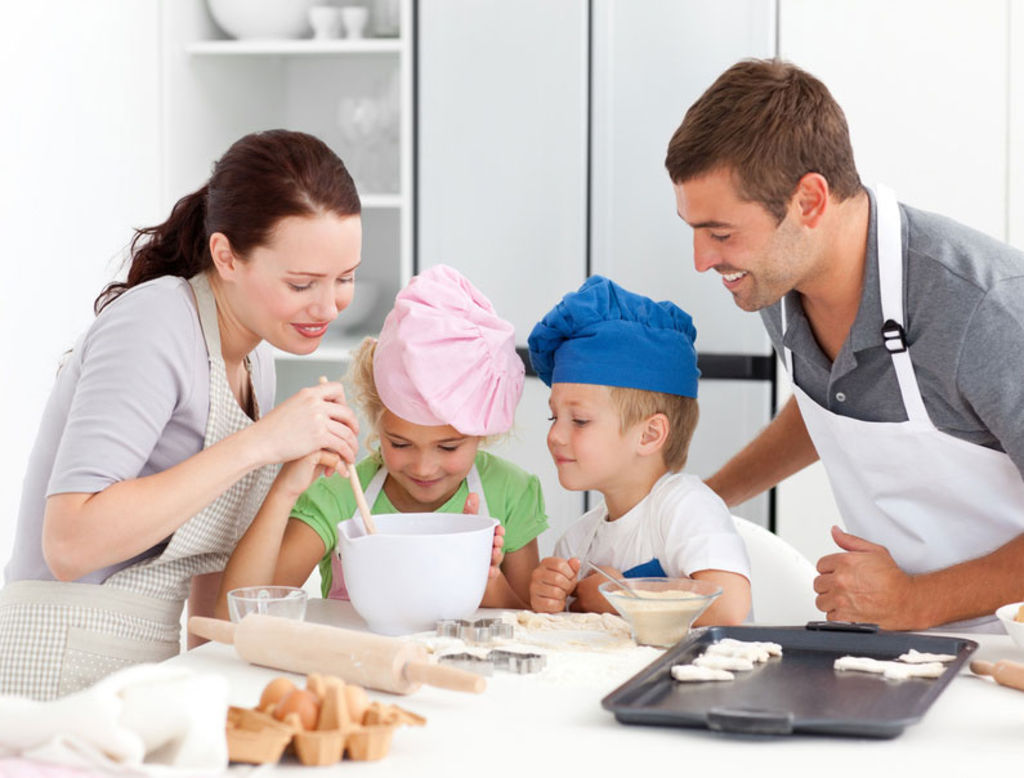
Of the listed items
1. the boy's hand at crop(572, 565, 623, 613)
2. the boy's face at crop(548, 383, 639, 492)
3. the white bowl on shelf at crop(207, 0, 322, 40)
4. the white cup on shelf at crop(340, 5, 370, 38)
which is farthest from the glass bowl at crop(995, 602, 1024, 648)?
the white bowl on shelf at crop(207, 0, 322, 40)

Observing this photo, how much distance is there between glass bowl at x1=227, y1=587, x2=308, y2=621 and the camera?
4.54 feet

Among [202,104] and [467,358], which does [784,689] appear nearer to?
[467,358]

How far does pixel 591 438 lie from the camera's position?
176 centimetres

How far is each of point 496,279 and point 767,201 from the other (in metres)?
1.70

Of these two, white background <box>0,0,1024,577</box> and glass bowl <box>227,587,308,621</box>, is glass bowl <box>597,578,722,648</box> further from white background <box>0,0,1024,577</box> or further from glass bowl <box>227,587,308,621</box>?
white background <box>0,0,1024,577</box>

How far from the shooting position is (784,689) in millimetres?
1181

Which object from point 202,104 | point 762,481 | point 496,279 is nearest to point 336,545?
point 762,481

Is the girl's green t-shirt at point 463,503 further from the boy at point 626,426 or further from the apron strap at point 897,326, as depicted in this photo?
the apron strap at point 897,326

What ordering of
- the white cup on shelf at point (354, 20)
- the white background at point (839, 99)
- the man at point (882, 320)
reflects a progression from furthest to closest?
1. the white cup on shelf at point (354, 20)
2. the white background at point (839, 99)
3. the man at point (882, 320)

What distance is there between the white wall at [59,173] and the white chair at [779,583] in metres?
A: 1.90

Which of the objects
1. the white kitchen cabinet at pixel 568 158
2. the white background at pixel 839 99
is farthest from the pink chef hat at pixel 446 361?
the white kitchen cabinet at pixel 568 158

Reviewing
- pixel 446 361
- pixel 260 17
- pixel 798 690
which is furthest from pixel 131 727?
pixel 260 17

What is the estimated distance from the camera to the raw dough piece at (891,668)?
1.21 m

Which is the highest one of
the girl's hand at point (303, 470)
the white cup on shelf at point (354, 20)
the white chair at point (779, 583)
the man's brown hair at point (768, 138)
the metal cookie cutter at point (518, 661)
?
the white cup on shelf at point (354, 20)
